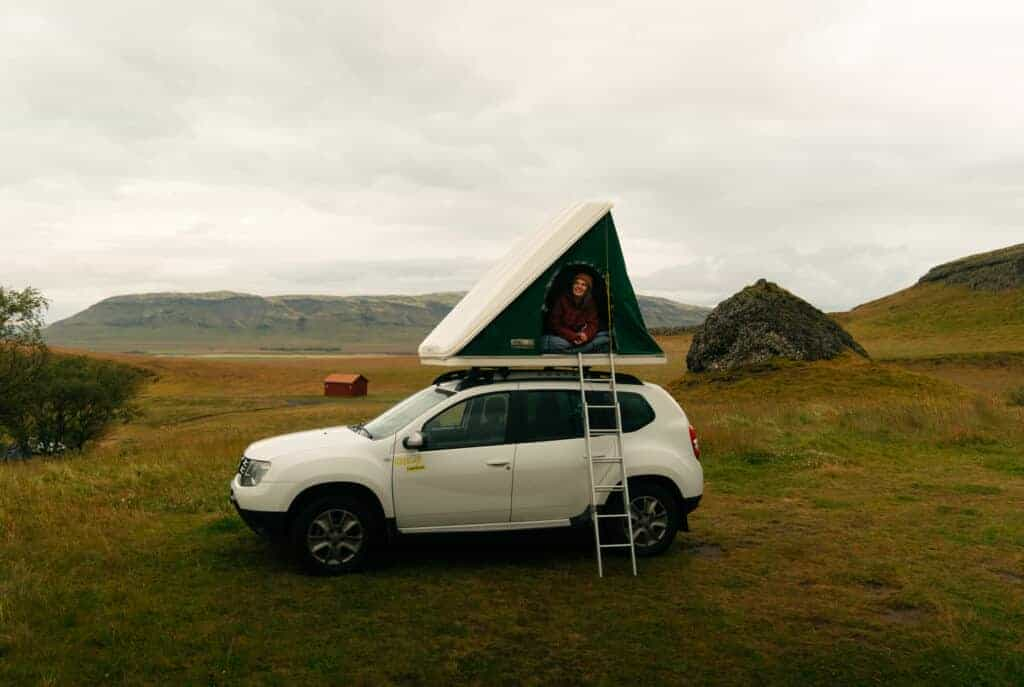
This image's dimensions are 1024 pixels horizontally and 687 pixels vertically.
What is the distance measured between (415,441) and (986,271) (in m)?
88.9

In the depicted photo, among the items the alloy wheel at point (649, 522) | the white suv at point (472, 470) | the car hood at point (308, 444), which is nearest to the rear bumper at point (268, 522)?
the white suv at point (472, 470)

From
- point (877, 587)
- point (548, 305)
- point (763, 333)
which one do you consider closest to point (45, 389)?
point (763, 333)

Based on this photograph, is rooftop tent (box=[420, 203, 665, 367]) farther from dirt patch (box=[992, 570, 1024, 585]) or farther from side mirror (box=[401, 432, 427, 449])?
dirt patch (box=[992, 570, 1024, 585])

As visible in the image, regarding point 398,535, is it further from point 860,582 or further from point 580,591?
point 860,582

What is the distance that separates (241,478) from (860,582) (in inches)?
262

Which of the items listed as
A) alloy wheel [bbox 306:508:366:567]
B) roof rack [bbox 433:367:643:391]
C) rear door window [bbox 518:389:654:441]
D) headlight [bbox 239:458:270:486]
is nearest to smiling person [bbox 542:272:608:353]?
roof rack [bbox 433:367:643:391]

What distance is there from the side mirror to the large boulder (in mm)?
23433

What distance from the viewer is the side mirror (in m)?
7.83

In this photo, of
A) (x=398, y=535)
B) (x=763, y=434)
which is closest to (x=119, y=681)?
(x=398, y=535)

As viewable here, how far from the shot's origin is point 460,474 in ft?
26.1

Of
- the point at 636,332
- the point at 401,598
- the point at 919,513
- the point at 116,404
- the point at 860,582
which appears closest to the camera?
the point at 401,598

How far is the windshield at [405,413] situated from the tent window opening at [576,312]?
1368 millimetres

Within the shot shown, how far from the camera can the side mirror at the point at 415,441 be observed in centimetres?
783

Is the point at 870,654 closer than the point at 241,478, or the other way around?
Answer: the point at 870,654
